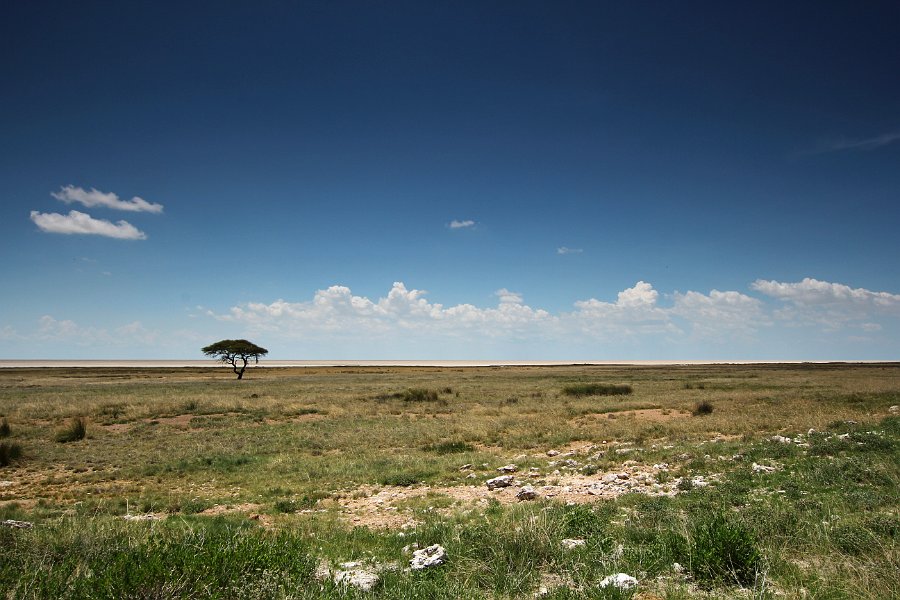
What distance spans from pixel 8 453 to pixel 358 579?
1854 centimetres

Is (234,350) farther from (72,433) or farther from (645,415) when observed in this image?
(645,415)

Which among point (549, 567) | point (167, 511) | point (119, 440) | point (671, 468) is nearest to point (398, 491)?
point (167, 511)

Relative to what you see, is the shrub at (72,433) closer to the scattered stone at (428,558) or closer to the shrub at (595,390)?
the scattered stone at (428,558)

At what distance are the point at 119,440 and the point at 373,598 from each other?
21.4 metres

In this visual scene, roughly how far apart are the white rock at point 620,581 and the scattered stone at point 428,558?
231 cm

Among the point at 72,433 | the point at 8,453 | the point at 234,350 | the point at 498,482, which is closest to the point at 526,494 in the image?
the point at 498,482

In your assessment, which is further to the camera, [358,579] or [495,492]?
[495,492]

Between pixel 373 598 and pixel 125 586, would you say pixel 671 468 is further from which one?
pixel 125 586

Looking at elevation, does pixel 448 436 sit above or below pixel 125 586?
below

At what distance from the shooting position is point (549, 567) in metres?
6.19

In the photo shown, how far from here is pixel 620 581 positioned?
17.5 feet

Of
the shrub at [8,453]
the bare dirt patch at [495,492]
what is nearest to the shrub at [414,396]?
the shrub at [8,453]

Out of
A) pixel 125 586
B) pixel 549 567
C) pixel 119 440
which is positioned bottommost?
pixel 119 440

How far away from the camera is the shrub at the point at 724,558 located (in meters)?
5.64
